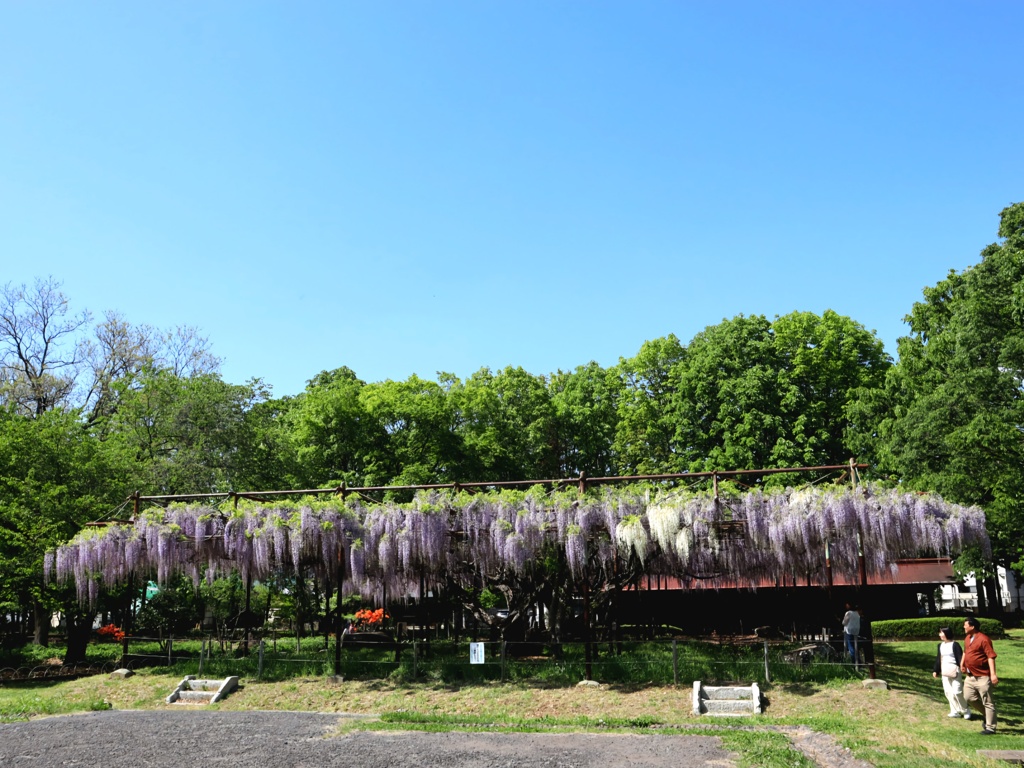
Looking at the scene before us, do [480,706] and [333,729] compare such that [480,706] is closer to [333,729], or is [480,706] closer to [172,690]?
[333,729]

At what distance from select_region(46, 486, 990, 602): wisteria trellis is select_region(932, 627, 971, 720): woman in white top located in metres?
3.53

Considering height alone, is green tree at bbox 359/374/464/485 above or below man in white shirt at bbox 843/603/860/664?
above

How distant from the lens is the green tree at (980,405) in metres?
20.7

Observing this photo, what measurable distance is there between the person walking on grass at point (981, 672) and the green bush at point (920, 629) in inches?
506

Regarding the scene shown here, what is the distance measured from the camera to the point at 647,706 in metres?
13.1

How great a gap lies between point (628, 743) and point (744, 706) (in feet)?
10.9

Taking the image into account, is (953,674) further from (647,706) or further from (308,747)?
(308,747)

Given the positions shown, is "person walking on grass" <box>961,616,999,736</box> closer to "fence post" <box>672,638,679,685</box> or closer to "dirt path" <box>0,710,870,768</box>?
"dirt path" <box>0,710,870,768</box>

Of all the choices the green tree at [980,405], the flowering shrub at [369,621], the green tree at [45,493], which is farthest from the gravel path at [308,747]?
the green tree at [980,405]

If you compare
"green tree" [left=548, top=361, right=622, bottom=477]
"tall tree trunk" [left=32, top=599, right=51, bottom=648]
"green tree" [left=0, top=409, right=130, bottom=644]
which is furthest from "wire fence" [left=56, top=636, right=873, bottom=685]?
"green tree" [left=548, top=361, right=622, bottom=477]

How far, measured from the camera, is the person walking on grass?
10.2 metres

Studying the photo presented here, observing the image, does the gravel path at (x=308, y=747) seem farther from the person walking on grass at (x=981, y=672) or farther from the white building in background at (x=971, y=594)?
the white building in background at (x=971, y=594)

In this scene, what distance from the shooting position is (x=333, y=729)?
11539mm

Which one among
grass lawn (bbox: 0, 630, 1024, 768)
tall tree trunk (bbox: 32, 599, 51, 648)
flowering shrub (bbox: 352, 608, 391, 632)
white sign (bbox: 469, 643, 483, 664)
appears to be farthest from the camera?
flowering shrub (bbox: 352, 608, 391, 632)
